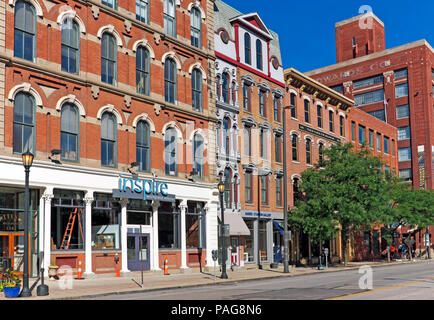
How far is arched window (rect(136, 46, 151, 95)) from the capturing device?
3212 centimetres

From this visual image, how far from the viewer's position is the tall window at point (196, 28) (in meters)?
36.8

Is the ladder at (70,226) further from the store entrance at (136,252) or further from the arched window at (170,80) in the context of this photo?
the arched window at (170,80)

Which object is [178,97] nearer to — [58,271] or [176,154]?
[176,154]

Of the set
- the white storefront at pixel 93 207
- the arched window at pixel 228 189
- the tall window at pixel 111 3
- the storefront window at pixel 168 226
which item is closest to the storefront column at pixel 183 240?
the white storefront at pixel 93 207

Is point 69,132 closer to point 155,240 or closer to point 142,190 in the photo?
point 142,190

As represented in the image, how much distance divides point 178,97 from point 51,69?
971 cm

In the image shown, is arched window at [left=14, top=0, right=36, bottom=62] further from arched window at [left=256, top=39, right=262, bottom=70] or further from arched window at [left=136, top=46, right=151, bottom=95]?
arched window at [left=256, top=39, right=262, bottom=70]

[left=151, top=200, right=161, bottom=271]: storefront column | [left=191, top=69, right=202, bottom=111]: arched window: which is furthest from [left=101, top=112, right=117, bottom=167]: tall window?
[left=191, top=69, right=202, bottom=111]: arched window

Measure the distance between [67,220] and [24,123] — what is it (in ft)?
16.6

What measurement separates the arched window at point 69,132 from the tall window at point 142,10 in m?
7.69

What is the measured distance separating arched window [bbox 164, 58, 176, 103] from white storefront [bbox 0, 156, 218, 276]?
5.15 metres

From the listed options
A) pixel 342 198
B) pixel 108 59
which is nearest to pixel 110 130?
pixel 108 59

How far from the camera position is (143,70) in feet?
106
